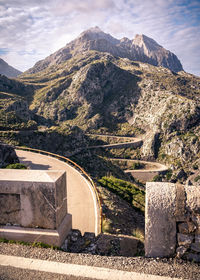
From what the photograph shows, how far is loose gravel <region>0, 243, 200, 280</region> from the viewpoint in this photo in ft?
11.9

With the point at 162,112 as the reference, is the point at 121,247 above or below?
below

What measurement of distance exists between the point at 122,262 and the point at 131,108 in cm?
10816

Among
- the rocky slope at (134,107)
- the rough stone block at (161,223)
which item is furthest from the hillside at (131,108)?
the rough stone block at (161,223)

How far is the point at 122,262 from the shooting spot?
3.97 m

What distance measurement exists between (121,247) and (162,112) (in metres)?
91.7

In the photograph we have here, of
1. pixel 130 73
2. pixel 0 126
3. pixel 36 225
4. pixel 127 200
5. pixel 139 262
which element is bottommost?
pixel 127 200

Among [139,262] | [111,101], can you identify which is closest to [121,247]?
[139,262]

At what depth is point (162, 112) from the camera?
→ 298ft

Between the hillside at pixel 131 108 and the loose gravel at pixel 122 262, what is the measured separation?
6462 centimetres

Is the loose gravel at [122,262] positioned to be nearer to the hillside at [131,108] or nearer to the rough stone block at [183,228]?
the rough stone block at [183,228]

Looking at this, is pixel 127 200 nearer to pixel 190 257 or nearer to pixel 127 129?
pixel 190 257

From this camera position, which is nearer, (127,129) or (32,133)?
A: (32,133)

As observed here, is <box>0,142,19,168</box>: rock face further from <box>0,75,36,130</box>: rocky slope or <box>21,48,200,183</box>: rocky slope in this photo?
<box>21,48,200,183</box>: rocky slope

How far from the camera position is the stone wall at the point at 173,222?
394 centimetres
